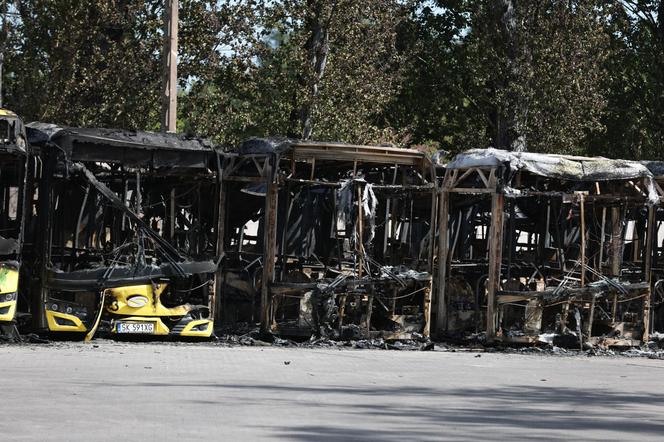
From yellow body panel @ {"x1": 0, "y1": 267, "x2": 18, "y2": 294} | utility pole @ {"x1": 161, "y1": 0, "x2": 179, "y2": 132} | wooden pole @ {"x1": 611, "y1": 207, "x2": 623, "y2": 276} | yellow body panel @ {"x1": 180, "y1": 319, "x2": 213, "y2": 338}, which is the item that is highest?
utility pole @ {"x1": 161, "y1": 0, "x2": 179, "y2": 132}

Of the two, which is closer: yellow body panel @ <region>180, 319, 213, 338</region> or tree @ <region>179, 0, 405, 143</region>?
yellow body panel @ <region>180, 319, 213, 338</region>

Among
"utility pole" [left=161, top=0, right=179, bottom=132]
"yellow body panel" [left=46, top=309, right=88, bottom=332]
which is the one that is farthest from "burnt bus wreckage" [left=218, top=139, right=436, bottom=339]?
"utility pole" [left=161, top=0, right=179, bottom=132]

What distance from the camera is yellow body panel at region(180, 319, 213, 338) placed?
70.1ft

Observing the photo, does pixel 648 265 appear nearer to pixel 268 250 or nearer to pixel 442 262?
pixel 442 262

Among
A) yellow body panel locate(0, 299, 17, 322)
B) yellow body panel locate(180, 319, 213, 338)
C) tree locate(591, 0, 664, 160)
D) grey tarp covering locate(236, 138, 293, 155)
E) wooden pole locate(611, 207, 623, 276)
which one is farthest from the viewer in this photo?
tree locate(591, 0, 664, 160)

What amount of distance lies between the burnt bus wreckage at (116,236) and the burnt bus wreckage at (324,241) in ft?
2.93

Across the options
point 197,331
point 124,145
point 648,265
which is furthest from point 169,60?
point 648,265

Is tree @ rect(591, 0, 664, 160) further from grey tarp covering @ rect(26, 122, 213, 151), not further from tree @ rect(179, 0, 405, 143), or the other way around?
grey tarp covering @ rect(26, 122, 213, 151)

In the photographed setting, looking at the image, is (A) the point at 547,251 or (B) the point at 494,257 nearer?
(B) the point at 494,257

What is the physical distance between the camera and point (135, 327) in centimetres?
2092

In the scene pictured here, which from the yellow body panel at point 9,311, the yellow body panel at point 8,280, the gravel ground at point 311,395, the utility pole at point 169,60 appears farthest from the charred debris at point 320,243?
the utility pole at point 169,60

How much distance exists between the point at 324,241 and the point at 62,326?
17.4 feet

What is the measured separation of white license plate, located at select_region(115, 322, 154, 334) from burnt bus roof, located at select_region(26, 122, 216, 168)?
2.31 metres

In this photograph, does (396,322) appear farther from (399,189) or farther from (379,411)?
(379,411)
